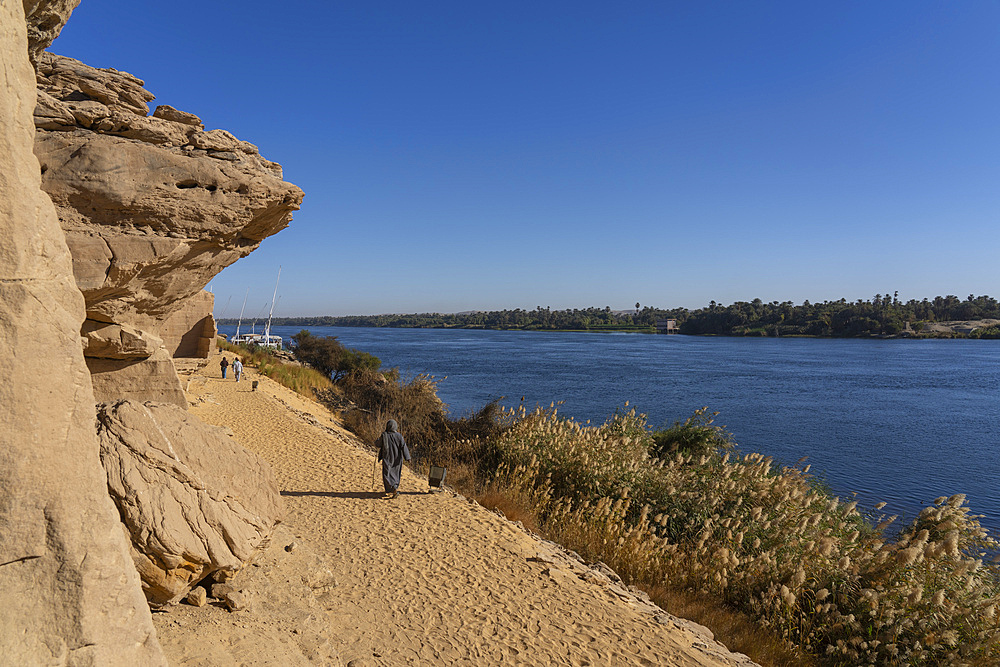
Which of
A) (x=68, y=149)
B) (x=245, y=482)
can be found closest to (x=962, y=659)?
(x=245, y=482)

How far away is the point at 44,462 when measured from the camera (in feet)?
8.46

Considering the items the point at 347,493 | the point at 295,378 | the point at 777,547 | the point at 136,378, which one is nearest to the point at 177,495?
the point at 136,378

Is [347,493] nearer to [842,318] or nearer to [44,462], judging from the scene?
[44,462]

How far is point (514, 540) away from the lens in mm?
7652

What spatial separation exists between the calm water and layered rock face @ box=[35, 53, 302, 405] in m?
15.0

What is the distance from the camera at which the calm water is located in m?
16.1

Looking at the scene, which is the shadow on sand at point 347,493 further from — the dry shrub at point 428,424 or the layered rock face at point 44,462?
the layered rock face at point 44,462

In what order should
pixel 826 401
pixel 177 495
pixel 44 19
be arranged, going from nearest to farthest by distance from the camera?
pixel 44 19 < pixel 177 495 < pixel 826 401

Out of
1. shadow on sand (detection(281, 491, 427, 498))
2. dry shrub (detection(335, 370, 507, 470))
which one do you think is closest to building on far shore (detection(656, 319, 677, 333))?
dry shrub (detection(335, 370, 507, 470))

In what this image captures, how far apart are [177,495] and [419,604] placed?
2862 millimetres

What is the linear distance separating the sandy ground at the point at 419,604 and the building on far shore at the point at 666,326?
10771 centimetres

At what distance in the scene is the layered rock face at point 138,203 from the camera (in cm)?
385

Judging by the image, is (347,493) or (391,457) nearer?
(391,457)

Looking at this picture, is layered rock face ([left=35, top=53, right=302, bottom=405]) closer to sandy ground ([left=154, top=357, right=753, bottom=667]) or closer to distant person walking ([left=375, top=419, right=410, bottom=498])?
sandy ground ([left=154, top=357, right=753, bottom=667])
